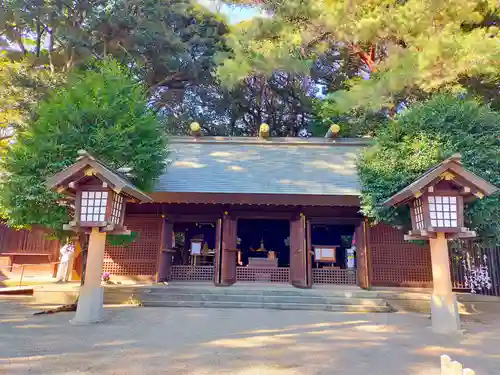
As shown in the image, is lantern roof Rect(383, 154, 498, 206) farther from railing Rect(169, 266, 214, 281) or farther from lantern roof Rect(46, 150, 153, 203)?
railing Rect(169, 266, 214, 281)

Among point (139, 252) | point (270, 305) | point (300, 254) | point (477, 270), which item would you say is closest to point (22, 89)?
point (139, 252)

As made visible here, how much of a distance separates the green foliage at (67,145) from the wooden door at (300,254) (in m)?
4.66

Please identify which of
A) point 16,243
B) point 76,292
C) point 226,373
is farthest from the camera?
point 16,243

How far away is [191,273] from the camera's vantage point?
33.6 feet

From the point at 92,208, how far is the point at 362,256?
727 centimetres

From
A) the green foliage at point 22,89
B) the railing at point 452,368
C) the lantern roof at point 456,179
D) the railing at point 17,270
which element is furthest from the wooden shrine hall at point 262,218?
the railing at point 452,368

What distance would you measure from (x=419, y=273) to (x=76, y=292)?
9.34m

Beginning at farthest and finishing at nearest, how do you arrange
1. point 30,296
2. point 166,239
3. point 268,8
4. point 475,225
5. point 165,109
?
point 165,109 → point 268,8 → point 166,239 → point 30,296 → point 475,225

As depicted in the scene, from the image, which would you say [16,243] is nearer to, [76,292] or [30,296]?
[30,296]

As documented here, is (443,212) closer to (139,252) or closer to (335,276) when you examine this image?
(335,276)

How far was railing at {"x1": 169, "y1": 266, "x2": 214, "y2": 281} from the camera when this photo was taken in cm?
1016

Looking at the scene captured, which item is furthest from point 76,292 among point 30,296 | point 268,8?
point 268,8

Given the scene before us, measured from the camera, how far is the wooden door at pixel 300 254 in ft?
30.9

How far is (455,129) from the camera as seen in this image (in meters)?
7.19
